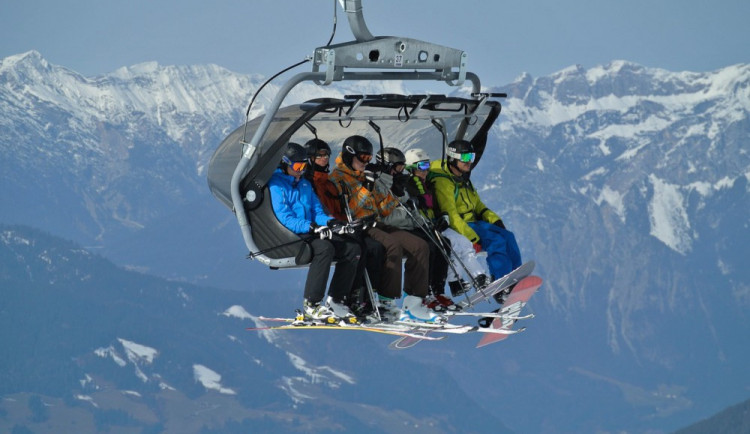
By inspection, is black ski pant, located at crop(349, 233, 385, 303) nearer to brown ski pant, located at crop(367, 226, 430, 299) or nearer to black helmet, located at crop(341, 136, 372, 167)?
brown ski pant, located at crop(367, 226, 430, 299)

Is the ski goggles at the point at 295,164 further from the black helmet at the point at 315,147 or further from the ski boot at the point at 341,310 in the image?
the ski boot at the point at 341,310

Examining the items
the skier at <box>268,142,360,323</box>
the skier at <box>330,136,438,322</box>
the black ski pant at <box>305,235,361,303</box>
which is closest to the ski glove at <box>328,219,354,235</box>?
the skier at <box>268,142,360,323</box>

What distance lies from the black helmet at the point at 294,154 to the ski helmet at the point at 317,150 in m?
0.60

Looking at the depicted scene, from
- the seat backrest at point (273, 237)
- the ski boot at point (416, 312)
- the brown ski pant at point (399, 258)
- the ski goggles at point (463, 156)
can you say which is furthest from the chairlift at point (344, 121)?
the ski boot at point (416, 312)

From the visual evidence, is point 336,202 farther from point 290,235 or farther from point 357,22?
point 357,22

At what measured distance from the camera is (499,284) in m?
20.2

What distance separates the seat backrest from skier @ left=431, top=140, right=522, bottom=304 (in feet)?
9.43

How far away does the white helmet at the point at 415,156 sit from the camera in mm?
20345

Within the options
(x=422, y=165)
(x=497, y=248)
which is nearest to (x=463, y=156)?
(x=422, y=165)

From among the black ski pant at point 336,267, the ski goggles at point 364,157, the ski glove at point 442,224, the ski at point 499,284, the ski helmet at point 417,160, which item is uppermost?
the ski helmet at point 417,160

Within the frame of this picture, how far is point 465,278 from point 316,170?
9.98 ft

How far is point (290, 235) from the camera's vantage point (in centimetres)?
1872

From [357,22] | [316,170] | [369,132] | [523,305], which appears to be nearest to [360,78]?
[357,22]

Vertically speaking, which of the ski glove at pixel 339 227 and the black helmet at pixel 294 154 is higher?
the black helmet at pixel 294 154
